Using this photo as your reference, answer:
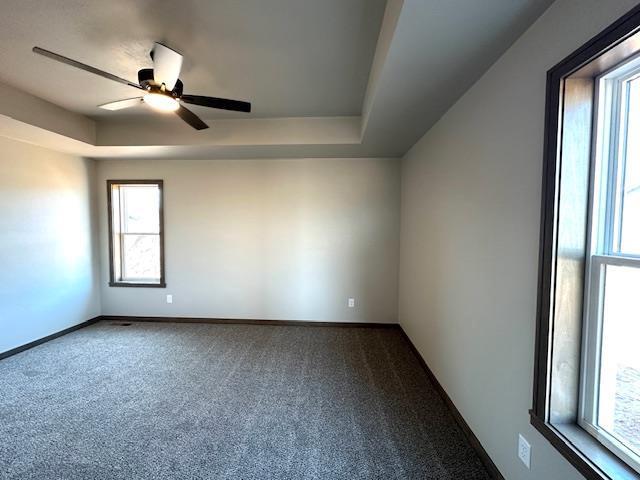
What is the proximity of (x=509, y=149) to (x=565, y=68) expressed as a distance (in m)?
0.44

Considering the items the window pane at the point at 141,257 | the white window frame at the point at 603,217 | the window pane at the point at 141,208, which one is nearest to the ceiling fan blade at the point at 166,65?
the white window frame at the point at 603,217

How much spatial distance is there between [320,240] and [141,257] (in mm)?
2765

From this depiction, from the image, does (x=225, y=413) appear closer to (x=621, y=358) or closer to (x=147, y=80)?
(x=621, y=358)

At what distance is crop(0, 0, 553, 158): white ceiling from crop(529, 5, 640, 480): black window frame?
14.4 inches

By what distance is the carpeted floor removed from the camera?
173cm

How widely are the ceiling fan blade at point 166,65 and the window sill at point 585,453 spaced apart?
2.85 metres

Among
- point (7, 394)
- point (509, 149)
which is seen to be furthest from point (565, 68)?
point (7, 394)

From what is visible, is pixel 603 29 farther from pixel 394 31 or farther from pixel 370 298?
pixel 370 298

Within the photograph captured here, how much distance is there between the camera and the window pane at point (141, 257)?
171 inches

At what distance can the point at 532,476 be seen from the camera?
1337mm

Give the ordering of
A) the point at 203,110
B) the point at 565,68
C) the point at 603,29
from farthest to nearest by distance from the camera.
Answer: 1. the point at 203,110
2. the point at 565,68
3. the point at 603,29

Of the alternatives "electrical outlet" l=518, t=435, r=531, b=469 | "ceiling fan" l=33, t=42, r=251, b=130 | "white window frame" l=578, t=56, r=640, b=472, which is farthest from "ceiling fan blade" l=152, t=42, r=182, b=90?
"electrical outlet" l=518, t=435, r=531, b=469

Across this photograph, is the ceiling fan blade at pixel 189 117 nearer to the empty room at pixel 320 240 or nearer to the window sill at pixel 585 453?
the empty room at pixel 320 240

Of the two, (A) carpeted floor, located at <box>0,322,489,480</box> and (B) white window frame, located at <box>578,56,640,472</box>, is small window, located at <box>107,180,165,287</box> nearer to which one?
(A) carpeted floor, located at <box>0,322,489,480</box>
